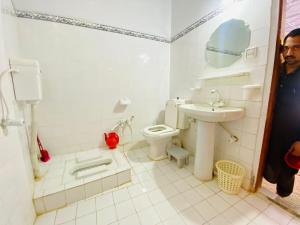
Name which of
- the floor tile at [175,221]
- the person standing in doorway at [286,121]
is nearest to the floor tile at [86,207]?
the floor tile at [175,221]

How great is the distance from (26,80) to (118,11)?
1459mm

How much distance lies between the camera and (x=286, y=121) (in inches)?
46.2

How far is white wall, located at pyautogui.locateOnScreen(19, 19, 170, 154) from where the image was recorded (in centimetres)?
158

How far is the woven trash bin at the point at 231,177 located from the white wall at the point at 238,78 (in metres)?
0.07

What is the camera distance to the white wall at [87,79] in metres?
1.58

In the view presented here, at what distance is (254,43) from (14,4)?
7.77 feet

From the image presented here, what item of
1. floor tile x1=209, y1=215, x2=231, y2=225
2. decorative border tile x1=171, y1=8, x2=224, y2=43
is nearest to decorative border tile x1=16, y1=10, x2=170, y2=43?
decorative border tile x1=171, y1=8, x2=224, y2=43

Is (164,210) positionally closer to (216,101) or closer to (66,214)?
(66,214)

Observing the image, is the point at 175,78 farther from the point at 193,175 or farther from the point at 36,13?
the point at 36,13

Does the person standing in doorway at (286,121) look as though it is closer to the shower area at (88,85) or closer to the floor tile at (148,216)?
the floor tile at (148,216)

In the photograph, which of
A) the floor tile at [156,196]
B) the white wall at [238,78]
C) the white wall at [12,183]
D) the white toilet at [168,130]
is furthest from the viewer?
the white toilet at [168,130]

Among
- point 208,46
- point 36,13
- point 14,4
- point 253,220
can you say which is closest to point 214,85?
point 208,46

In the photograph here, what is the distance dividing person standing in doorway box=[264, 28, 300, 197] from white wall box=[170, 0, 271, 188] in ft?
0.52

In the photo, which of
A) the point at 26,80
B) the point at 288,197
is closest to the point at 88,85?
the point at 26,80
